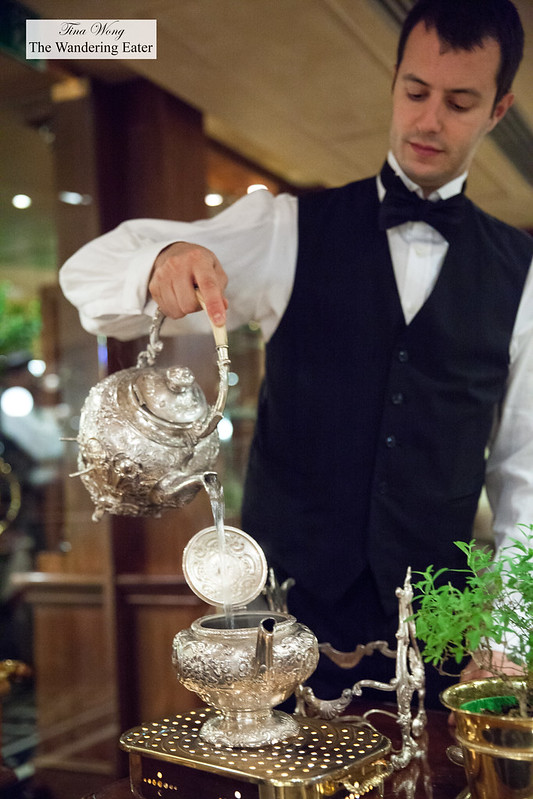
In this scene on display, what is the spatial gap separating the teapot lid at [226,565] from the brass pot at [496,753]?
1.09 ft

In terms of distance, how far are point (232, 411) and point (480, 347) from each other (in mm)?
1013

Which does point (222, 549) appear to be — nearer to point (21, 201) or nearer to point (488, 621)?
point (488, 621)

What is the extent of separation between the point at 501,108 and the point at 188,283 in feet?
2.49

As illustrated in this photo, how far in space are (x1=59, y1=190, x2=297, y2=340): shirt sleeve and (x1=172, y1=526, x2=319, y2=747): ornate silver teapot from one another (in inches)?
21.1

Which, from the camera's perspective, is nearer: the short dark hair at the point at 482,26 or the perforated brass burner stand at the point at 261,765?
the perforated brass burner stand at the point at 261,765

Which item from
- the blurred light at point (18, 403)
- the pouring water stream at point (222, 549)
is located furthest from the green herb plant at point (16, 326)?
the pouring water stream at point (222, 549)

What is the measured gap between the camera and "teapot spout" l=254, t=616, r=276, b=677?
0.99 m

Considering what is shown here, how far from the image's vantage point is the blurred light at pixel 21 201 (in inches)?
125

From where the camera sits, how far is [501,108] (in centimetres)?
158

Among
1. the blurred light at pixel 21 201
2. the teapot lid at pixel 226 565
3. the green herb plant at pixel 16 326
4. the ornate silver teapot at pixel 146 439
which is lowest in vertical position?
the teapot lid at pixel 226 565

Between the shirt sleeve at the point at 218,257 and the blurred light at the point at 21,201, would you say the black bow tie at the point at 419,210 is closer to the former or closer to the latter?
the shirt sleeve at the point at 218,257

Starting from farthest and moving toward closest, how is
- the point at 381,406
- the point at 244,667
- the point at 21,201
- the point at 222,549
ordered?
the point at 21,201 → the point at 381,406 → the point at 222,549 → the point at 244,667

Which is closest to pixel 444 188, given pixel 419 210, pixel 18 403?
pixel 419 210

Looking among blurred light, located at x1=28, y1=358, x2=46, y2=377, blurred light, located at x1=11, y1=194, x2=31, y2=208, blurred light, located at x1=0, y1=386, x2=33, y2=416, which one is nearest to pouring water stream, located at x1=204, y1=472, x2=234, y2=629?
blurred light, located at x1=11, y1=194, x2=31, y2=208
